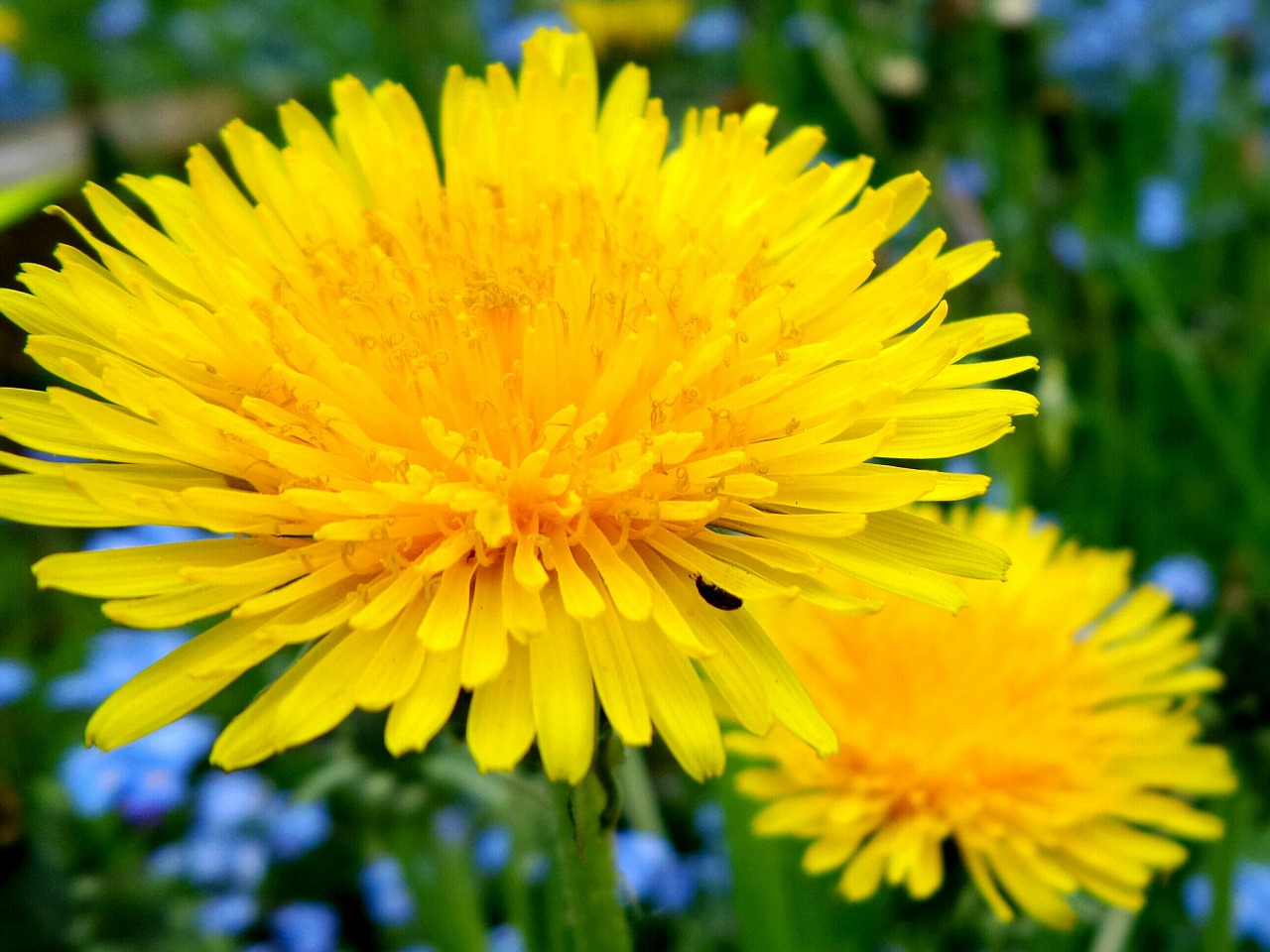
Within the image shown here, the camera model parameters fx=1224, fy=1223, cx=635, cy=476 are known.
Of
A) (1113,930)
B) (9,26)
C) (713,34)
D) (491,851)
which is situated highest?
(9,26)

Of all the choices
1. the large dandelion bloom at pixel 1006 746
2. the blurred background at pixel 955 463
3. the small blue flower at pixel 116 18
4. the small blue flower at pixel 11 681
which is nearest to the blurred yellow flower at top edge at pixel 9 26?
the small blue flower at pixel 116 18

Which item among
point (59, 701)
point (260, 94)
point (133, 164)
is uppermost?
point (260, 94)

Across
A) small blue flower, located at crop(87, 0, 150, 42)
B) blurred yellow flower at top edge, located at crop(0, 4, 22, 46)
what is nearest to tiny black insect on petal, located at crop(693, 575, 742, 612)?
small blue flower, located at crop(87, 0, 150, 42)

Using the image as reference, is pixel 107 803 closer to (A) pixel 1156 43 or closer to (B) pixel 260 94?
(B) pixel 260 94

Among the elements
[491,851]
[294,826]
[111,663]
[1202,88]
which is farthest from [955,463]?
[1202,88]

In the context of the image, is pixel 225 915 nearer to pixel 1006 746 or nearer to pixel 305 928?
pixel 305 928

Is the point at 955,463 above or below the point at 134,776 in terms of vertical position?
above

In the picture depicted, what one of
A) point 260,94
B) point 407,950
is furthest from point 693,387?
point 260,94
